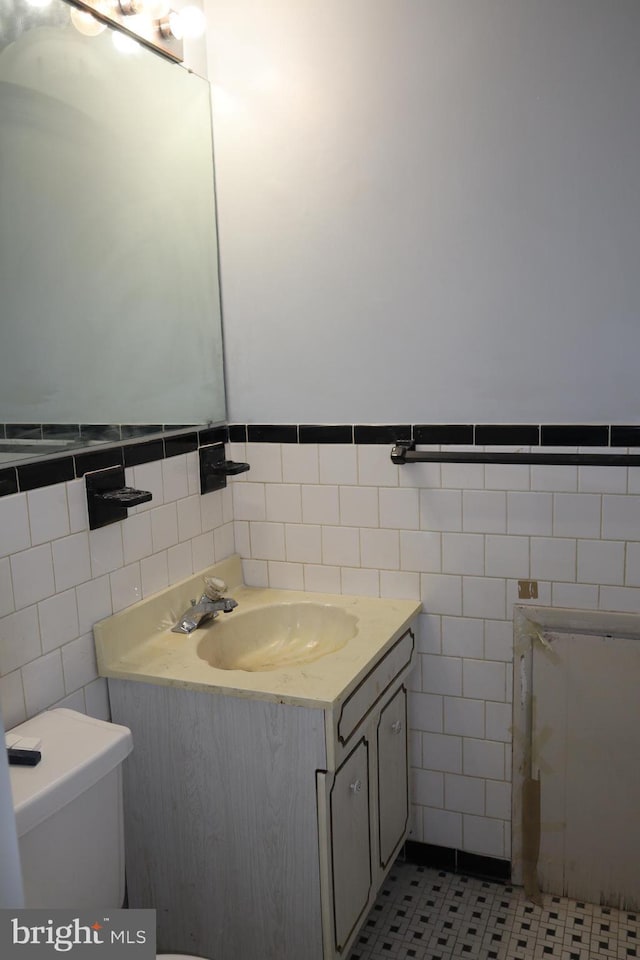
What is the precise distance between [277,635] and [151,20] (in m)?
1.59

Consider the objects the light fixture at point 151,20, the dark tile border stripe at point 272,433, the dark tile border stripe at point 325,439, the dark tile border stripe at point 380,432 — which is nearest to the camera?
the dark tile border stripe at point 325,439

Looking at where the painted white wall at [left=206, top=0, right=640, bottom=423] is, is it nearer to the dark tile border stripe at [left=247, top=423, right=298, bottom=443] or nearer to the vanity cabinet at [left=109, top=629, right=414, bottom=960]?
the dark tile border stripe at [left=247, top=423, right=298, bottom=443]

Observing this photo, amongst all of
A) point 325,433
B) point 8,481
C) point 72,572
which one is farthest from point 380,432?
point 8,481

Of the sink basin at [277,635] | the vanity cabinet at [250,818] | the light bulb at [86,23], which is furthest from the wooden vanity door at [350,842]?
the light bulb at [86,23]

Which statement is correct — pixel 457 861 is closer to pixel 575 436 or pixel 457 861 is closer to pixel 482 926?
pixel 482 926

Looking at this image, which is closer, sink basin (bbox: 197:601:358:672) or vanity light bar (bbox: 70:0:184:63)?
vanity light bar (bbox: 70:0:184:63)

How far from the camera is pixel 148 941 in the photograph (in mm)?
1160

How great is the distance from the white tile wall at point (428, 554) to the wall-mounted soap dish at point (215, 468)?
35 millimetres

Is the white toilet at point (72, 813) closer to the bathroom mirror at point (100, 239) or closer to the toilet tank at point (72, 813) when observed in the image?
the toilet tank at point (72, 813)

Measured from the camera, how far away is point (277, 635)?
2205 millimetres

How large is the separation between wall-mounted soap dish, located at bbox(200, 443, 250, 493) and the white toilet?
780mm

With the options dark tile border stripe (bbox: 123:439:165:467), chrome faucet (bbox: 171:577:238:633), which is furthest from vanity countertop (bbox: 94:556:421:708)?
dark tile border stripe (bbox: 123:439:165:467)

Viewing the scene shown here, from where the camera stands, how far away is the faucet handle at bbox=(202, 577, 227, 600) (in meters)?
2.03

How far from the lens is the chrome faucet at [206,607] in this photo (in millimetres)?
2006
